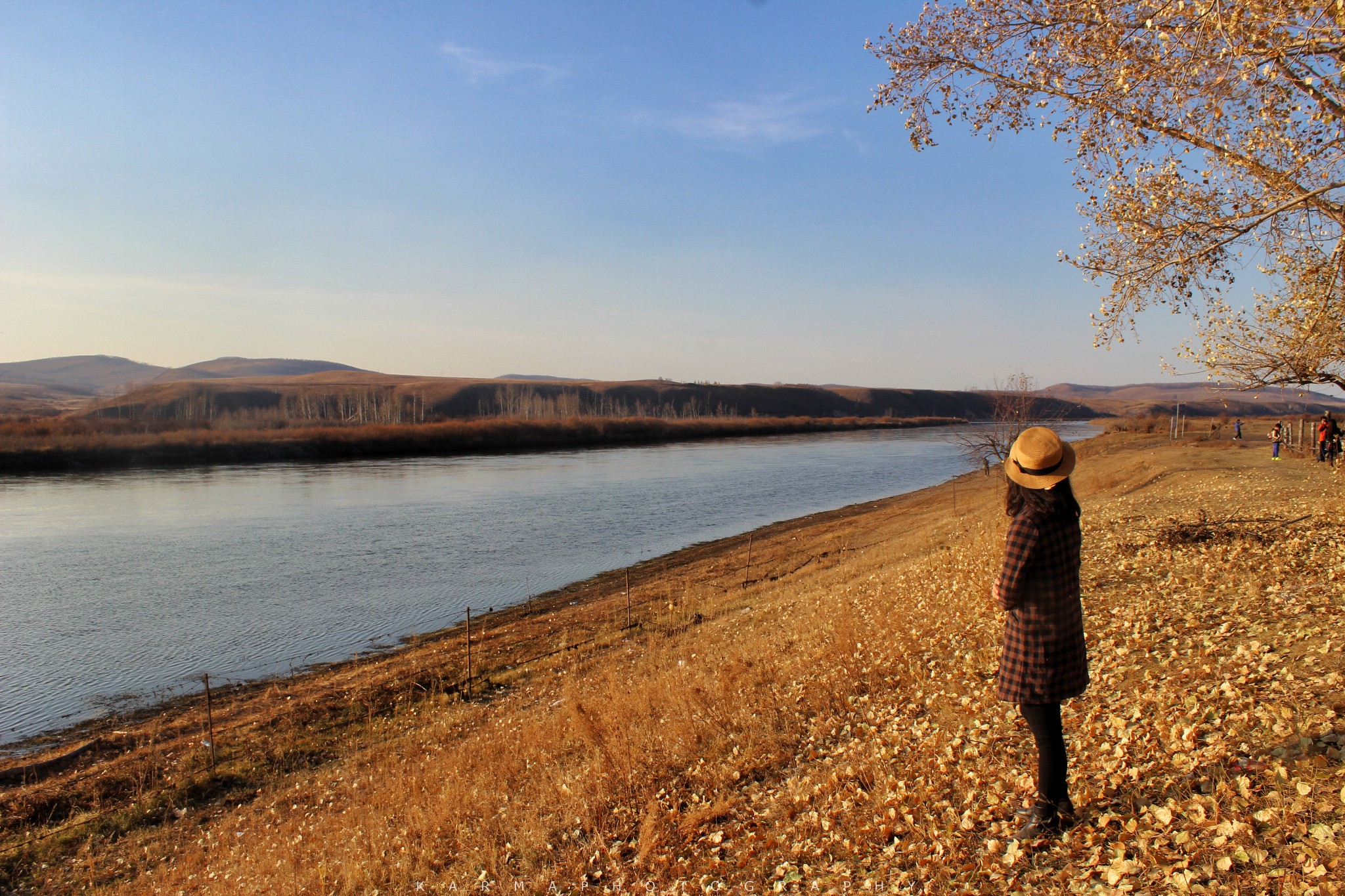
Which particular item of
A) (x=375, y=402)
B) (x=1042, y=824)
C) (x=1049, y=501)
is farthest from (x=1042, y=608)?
(x=375, y=402)

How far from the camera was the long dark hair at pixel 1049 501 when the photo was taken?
455cm

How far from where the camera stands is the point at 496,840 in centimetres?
755

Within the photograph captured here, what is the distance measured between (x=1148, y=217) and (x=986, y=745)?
729 cm

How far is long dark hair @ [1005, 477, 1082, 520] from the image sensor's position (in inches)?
179

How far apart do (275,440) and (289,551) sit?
47.3 m

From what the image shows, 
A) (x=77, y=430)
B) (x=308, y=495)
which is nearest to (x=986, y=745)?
(x=308, y=495)

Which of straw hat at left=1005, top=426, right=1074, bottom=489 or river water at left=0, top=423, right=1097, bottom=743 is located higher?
straw hat at left=1005, top=426, right=1074, bottom=489

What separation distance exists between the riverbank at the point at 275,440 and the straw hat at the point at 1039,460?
72.0 meters

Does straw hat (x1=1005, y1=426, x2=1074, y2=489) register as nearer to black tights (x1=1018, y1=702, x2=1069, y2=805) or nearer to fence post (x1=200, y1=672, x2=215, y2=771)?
black tights (x1=1018, y1=702, x2=1069, y2=805)

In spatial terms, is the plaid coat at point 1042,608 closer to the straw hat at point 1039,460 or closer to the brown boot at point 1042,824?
the straw hat at point 1039,460

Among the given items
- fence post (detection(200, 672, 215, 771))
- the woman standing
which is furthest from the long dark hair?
fence post (detection(200, 672, 215, 771))

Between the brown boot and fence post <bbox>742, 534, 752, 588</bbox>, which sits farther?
fence post <bbox>742, 534, 752, 588</bbox>

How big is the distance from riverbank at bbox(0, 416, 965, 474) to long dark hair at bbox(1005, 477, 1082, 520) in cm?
7202

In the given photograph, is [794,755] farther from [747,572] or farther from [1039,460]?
[747,572]
